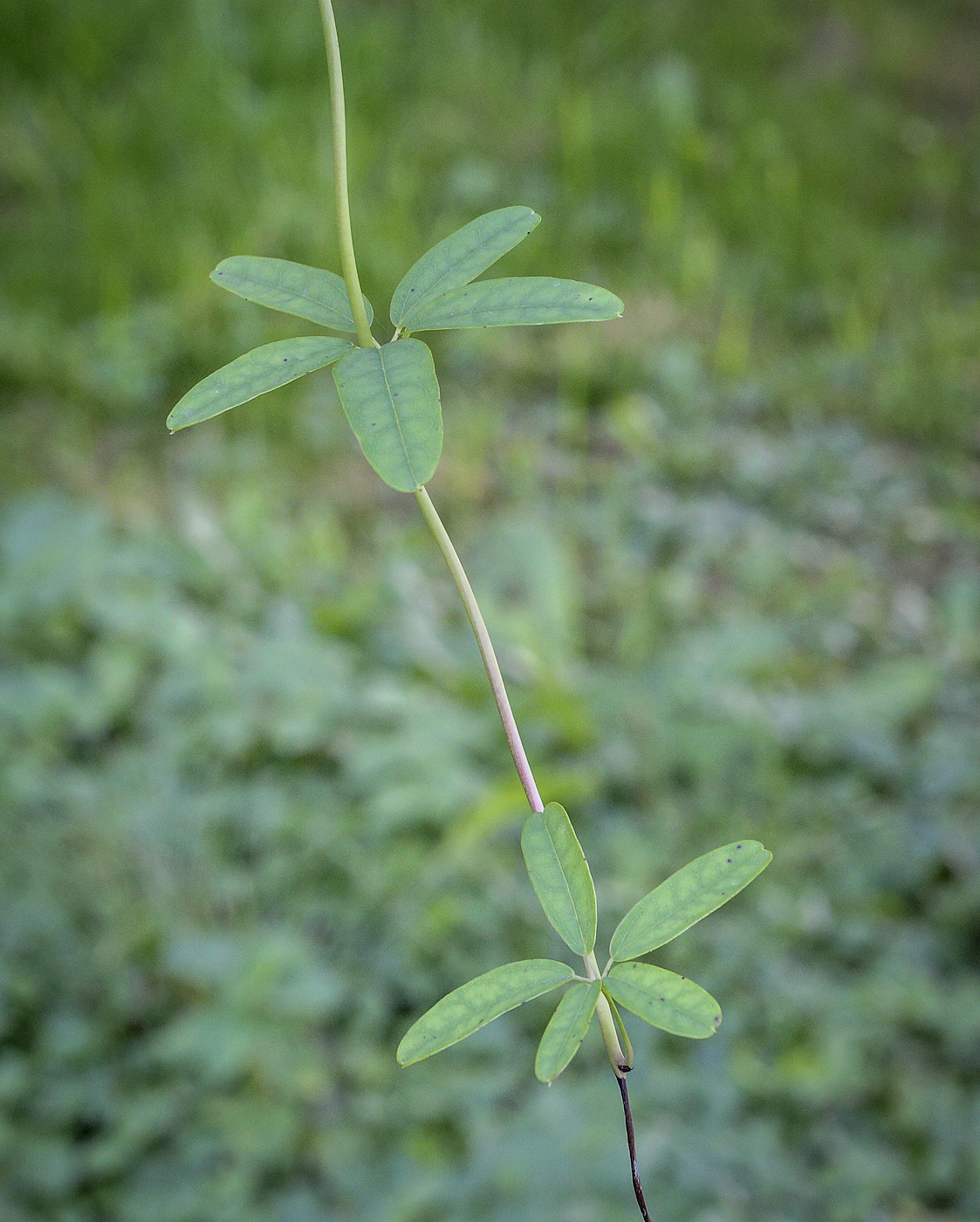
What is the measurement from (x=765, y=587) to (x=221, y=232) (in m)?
1.96

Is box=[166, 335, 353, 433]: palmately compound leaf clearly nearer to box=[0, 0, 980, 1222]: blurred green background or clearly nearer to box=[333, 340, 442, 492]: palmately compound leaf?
box=[333, 340, 442, 492]: palmately compound leaf

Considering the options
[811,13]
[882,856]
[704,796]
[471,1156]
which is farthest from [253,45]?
[471,1156]

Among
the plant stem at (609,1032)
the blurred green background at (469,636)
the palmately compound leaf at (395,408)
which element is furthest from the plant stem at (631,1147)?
the blurred green background at (469,636)

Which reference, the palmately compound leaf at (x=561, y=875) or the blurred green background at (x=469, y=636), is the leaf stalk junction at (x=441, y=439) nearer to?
the palmately compound leaf at (x=561, y=875)

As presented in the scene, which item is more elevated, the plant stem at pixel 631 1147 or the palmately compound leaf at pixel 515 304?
the palmately compound leaf at pixel 515 304

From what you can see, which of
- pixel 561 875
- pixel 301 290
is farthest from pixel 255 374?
pixel 561 875

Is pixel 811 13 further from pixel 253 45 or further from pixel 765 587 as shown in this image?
pixel 765 587

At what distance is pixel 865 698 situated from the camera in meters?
2.06

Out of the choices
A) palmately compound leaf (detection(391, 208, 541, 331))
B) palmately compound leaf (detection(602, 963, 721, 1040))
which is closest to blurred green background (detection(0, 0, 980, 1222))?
palmately compound leaf (detection(602, 963, 721, 1040))

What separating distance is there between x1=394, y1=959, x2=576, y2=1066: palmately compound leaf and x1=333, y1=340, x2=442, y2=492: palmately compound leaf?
0.12 meters

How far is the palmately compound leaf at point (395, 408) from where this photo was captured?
0.76 ft

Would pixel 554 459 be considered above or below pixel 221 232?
below

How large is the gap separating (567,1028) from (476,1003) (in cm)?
3

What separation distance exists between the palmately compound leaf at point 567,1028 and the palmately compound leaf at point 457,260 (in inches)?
7.3
